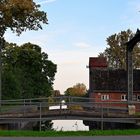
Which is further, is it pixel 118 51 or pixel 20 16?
pixel 118 51

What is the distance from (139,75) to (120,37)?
22144mm

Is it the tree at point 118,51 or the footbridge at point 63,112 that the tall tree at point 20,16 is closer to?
the footbridge at point 63,112

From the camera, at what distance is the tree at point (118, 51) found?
371 feet

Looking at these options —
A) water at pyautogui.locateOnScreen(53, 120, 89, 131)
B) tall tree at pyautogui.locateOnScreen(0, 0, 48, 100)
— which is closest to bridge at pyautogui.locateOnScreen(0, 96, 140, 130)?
water at pyautogui.locateOnScreen(53, 120, 89, 131)

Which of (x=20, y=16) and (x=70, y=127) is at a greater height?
(x=20, y=16)

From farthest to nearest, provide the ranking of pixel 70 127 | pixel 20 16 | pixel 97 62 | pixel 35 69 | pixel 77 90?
1. pixel 77 90
2. pixel 35 69
3. pixel 97 62
4. pixel 70 127
5. pixel 20 16

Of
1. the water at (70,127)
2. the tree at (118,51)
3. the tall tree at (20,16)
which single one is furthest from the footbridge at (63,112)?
the tree at (118,51)

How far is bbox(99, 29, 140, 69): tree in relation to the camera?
113 m

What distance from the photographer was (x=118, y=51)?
114m

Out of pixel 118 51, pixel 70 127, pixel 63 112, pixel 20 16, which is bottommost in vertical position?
pixel 70 127

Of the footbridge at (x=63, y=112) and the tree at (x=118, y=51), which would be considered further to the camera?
the tree at (x=118, y=51)

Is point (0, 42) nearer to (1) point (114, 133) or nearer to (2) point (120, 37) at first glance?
(1) point (114, 133)

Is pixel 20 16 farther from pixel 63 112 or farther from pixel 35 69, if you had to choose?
pixel 35 69

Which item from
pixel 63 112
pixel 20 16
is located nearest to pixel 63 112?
pixel 63 112
